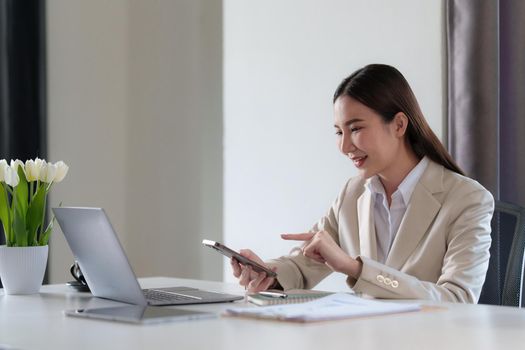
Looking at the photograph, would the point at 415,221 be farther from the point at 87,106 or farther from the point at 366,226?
the point at 87,106

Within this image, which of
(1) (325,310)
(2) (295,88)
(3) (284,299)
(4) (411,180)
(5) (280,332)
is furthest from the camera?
(2) (295,88)

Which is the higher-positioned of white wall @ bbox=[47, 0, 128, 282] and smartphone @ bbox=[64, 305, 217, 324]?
white wall @ bbox=[47, 0, 128, 282]

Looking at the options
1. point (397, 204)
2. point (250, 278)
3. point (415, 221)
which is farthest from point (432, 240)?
point (250, 278)

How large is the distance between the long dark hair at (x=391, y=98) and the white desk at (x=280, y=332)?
0.86m

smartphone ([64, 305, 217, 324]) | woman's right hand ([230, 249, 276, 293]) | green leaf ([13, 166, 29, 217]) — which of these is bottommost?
woman's right hand ([230, 249, 276, 293])

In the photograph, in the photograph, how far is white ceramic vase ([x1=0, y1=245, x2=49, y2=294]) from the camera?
6.61 ft

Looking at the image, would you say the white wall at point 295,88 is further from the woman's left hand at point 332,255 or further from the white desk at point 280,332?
the white desk at point 280,332

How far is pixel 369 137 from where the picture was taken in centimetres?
243

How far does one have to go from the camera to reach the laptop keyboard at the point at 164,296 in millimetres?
1770

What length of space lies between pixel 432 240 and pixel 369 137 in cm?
35

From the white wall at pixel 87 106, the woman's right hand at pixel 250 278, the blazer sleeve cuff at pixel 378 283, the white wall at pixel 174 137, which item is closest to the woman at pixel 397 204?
the woman's right hand at pixel 250 278

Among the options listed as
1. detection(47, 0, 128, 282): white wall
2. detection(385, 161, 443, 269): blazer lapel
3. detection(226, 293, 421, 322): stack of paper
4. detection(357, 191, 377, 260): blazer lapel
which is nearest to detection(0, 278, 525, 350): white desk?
detection(226, 293, 421, 322): stack of paper

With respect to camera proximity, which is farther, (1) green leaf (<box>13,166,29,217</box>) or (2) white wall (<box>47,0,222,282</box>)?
(2) white wall (<box>47,0,222,282</box>)

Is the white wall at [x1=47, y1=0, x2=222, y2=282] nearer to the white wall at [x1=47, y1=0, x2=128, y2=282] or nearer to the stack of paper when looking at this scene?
the white wall at [x1=47, y1=0, x2=128, y2=282]
